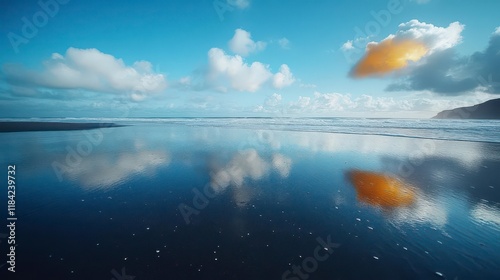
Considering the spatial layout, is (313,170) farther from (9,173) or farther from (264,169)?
(9,173)

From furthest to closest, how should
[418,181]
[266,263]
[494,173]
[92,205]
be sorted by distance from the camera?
[494,173]
[418,181]
[92,205]
[266,263]

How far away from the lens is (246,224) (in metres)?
5.84

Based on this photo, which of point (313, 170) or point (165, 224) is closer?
point (165, 224)

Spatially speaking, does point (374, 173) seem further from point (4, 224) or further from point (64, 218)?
point (4, 224)

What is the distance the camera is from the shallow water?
4266 millimetres

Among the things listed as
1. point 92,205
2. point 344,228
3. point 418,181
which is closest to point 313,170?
point 418,181

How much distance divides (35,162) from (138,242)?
11.8 m

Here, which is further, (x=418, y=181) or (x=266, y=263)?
(x=418, y=181)

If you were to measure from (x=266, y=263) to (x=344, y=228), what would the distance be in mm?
2618

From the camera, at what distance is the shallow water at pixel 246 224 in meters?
4.27

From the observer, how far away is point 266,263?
436 centimetres

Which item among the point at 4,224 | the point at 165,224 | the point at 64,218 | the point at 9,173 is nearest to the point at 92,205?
the point at 64,218

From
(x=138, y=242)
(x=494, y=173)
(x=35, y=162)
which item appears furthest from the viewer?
(x=35, y=162)

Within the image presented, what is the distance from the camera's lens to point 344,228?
5707 millimetres
